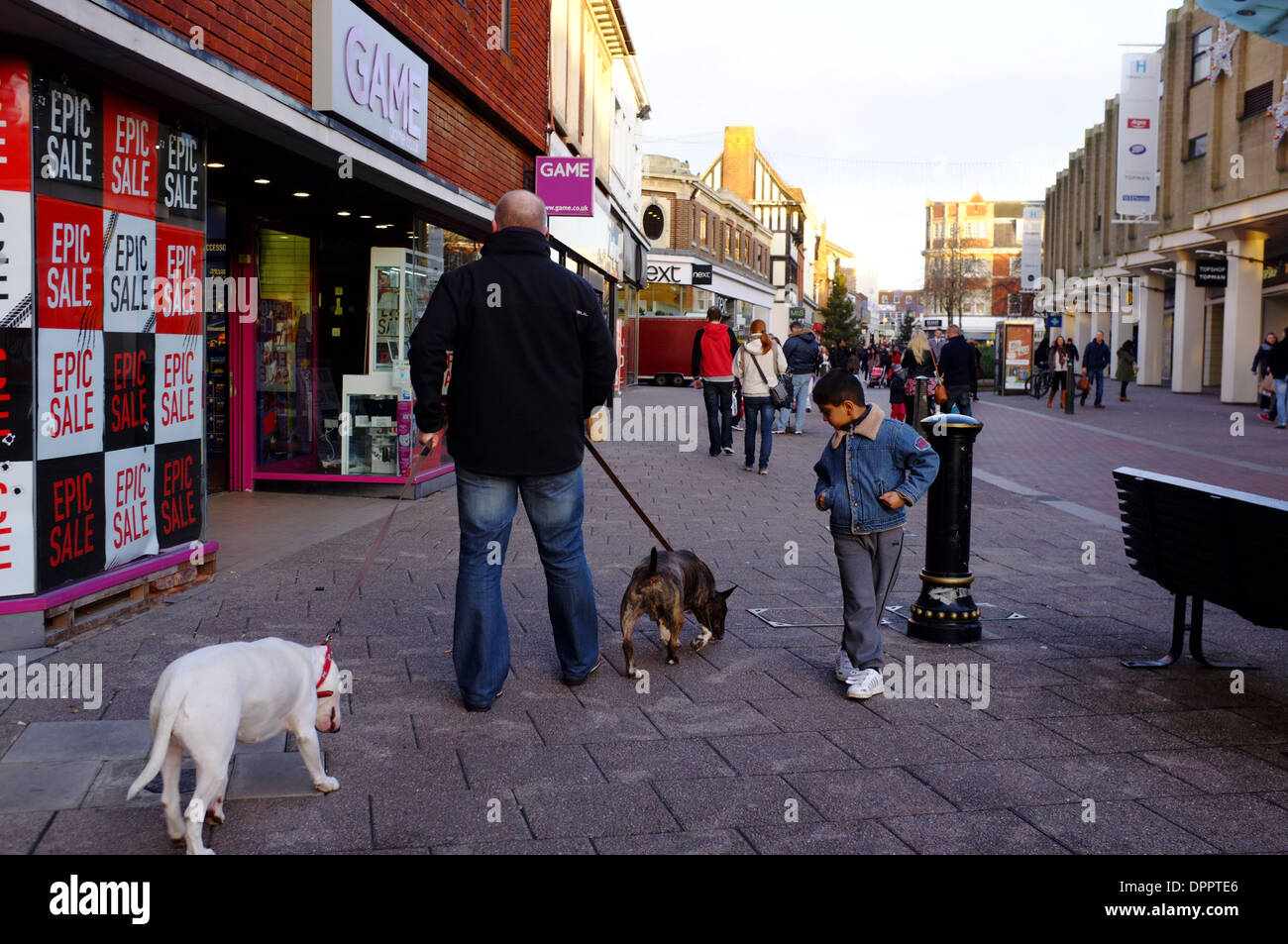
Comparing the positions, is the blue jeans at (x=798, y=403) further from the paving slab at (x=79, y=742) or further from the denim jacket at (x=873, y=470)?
the paving slab at (x=79, y=742)

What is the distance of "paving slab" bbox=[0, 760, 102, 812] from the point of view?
12.1 feet

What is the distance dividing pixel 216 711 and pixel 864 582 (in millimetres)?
2888

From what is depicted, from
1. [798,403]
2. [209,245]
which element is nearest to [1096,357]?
[798,403]

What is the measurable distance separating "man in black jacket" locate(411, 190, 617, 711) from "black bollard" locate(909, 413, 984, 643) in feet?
6.87

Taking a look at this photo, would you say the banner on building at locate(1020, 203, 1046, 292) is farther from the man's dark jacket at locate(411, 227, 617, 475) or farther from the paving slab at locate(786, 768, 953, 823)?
the paving slab at locate(786, 768, 953, 823)

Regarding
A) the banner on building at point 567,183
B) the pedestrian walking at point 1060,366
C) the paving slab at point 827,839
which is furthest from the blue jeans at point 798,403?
the paving slab at point 827,839

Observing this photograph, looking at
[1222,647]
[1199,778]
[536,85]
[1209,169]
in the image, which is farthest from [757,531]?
[1209,169]

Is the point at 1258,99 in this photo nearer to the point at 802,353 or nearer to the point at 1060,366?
the point at 1060,366

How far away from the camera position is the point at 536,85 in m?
16.0

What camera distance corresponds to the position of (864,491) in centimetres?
512

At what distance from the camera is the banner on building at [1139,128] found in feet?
110

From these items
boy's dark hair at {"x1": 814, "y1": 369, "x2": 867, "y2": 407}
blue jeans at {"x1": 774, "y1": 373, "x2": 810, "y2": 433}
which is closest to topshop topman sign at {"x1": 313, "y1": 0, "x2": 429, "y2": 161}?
boy's dark hair at {"x1": 814, "y1": 369, "x2": 867, "y2": 407}

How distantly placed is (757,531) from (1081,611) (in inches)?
125
